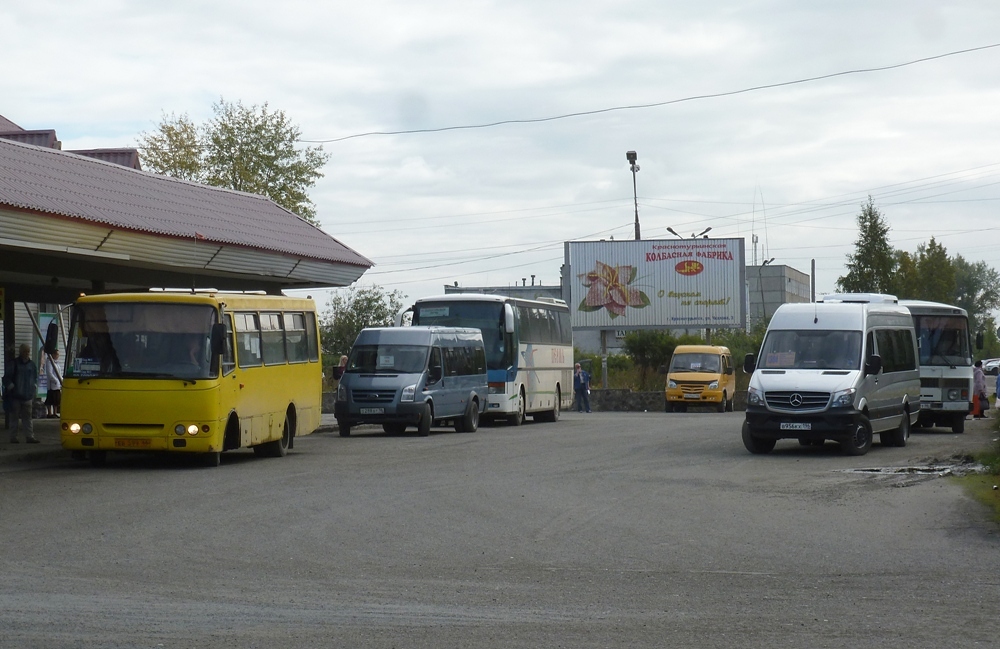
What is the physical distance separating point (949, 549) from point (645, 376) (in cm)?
5142

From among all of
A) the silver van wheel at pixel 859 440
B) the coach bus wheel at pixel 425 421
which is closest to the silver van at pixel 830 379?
the silver van wheel at pixel 859 440

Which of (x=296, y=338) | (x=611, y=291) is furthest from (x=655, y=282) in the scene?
(x=296, y=338)

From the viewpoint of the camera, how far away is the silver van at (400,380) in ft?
93.2

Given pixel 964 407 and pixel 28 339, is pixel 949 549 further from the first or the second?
pixel 28 339

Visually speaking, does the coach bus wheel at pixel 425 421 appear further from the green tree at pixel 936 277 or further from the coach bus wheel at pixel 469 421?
the green tree at pixel 936 277

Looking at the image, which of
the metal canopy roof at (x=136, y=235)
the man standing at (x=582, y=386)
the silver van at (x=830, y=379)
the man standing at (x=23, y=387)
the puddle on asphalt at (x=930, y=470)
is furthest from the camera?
the man standing at (x=582, y=386)

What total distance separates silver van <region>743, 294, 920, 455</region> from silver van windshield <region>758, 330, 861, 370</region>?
17mm

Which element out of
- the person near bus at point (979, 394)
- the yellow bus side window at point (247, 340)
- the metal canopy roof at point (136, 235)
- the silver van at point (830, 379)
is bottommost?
the person near bus at point (979, 394)

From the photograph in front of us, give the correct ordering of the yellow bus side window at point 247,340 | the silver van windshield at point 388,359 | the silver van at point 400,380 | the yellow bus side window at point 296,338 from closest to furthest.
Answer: the yellow bus side window at point 247,340
the yellow bus side window at point 296,338
the silver van at point 400,380
the silver van windshield at point 388,359

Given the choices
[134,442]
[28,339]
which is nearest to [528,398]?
[28,339]

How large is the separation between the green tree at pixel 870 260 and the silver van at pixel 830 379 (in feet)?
135

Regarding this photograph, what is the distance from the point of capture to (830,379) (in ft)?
70.0

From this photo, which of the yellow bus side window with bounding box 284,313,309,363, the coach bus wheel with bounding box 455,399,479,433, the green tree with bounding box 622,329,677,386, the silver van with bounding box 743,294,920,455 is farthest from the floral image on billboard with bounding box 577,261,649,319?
the yellow bus side window with bounding box 284,313,309,363

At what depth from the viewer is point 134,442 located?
720 inches
